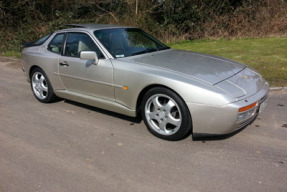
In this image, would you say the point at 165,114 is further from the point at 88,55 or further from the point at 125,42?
the point at 125,42

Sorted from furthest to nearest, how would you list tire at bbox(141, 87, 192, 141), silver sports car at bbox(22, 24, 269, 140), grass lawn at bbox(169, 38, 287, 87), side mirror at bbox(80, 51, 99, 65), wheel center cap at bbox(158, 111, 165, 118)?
grass lawn at bbox(169, 38, 287, 87) → side mirror at bbox(80, 51, 99, 65) → wheel center cap at bbox(158, 111, 165, 118) → tire at bbox(141, 87, 192, 141) → silver sports car at bbox(22, 24, 269, 140)

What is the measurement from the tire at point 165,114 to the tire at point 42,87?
2257 mm

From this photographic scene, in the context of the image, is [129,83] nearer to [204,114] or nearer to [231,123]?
[204,114]

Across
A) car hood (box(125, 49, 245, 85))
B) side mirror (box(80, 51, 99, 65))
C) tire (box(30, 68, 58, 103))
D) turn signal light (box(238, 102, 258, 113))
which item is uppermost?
side mirror (box(80, 51, 99, 65))

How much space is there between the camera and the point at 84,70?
4.31 metres

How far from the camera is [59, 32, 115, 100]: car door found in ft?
13.3

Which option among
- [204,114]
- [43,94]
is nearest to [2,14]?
[43,94]

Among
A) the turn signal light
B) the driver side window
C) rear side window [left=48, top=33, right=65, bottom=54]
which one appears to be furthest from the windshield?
the turn signal light

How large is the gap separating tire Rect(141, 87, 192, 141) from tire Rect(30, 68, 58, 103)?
226 cm

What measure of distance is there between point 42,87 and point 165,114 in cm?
286

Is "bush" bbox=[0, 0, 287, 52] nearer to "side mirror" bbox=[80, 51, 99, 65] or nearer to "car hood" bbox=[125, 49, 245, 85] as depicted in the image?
"car hood" bbox=[125, 49, 245, 85]

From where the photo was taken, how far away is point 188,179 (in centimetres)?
287

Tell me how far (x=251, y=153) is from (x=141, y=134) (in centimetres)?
146

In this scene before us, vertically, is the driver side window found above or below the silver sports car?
above
